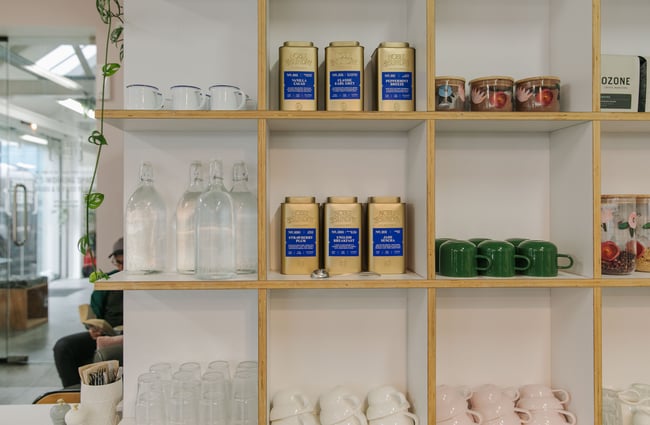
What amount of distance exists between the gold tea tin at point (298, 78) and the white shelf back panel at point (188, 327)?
24.4 inches

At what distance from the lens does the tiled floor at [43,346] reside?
3.01m

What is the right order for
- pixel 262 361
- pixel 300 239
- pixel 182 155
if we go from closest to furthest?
pixel 262 361 < pixel 300 239 < pixel 182 155

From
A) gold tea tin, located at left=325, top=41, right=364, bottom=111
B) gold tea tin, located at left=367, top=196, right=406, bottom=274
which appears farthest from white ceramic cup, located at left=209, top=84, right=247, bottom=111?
gold tea tin, located at left=367, top=196, right=406, bottom=274

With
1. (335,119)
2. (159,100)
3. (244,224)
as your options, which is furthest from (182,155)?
(335,119)

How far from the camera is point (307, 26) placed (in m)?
1.62

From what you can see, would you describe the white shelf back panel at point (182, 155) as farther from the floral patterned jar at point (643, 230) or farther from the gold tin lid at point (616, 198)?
the floral patterned jar at point (643, 230)

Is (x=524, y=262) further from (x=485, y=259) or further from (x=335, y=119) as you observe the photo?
(x=335, y=119)

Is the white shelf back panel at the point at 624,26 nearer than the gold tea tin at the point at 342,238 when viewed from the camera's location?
No

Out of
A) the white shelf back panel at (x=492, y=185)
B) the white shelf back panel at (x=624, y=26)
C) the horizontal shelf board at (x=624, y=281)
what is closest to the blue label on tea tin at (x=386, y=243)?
the white shelf back panel at (x=492, y=185)

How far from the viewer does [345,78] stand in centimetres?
144

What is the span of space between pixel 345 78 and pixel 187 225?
66 cm

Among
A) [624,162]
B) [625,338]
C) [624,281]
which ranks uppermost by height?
[624,162]

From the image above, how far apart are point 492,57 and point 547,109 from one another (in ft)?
1.05

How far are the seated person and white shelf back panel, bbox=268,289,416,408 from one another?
1.49 m
